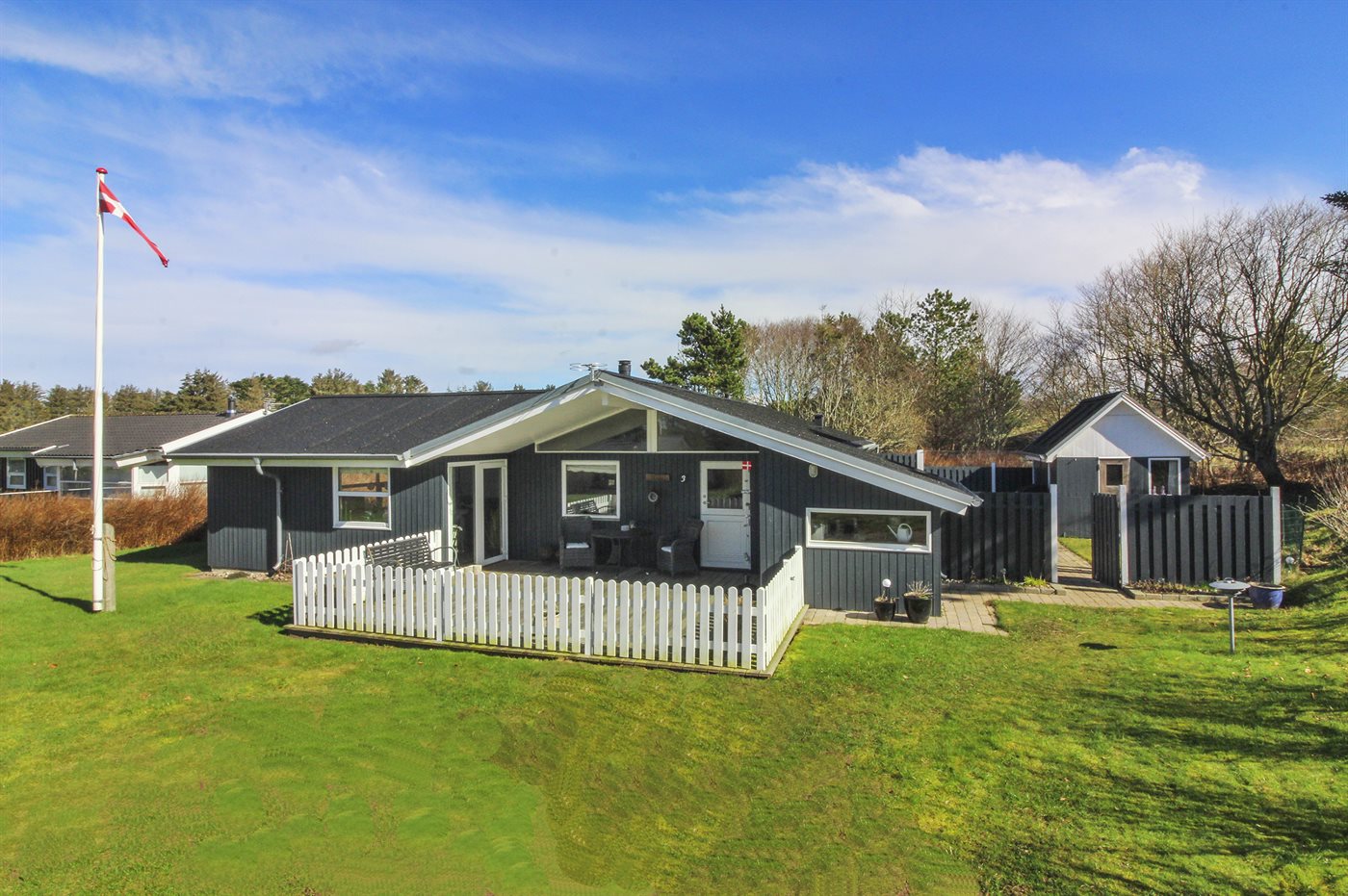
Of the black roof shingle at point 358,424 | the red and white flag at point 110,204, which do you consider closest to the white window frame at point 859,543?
the black roof shingle at point 358,424

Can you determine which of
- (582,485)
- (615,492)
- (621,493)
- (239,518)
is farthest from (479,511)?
(239,518)

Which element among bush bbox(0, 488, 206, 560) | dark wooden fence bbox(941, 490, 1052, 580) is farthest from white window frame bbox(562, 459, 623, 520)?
bush bbox(0, 488, 206, 560)

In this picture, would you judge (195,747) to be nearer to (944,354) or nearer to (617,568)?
(617,568)

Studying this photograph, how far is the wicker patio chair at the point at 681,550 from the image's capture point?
12.0 m

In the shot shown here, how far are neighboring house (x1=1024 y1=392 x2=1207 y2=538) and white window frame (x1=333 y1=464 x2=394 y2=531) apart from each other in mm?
16387

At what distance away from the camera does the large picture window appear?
404 inches

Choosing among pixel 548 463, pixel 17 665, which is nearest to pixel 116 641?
pixel 17 665

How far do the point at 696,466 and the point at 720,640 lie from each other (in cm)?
532

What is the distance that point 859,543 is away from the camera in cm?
1060

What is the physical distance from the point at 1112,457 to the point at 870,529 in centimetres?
1242

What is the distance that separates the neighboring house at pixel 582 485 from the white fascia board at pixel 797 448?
0.9 inches

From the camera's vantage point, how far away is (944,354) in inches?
1612

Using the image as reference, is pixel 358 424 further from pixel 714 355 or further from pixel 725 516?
pixel 714 355

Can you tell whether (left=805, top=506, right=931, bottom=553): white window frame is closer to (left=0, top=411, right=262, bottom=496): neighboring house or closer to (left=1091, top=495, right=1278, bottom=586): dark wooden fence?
(left=1091, top=495, right=1278, bottom=586): dark wooden fence
